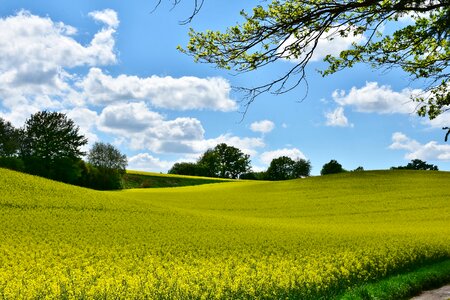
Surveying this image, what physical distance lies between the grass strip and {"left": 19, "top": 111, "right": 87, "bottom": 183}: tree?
67836 millimetres

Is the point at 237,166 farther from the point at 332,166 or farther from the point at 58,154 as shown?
the point at 58,154

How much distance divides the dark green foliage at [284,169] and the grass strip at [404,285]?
380ft

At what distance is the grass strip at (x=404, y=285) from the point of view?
38.5 ft

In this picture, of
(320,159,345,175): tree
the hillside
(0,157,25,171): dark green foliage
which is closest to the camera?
the hillside

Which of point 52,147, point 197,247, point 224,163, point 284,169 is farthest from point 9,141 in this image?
point 197,247

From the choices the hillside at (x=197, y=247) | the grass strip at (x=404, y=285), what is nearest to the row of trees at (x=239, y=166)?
the hillside at (x=197, y=247)

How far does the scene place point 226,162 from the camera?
Answer: 449 ft

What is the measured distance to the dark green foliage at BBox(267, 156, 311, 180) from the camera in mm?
132875

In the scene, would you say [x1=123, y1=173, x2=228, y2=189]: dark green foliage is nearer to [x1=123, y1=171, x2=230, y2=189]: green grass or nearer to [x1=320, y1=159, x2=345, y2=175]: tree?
[x1=123, y1=171, x2=230, y2=189]: green grass

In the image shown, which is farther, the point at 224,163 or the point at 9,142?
the point at 224,163

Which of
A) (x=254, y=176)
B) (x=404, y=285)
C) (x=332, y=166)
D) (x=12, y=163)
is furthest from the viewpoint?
(x=254, y=176)

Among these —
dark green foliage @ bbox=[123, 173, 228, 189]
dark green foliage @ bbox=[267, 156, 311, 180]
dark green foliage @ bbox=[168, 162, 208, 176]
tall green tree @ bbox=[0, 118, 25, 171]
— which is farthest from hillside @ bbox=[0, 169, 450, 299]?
dark green foliage @ bbox=[267, 156, 311, 180]

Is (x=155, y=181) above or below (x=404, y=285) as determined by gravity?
above

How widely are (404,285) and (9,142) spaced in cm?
8896
